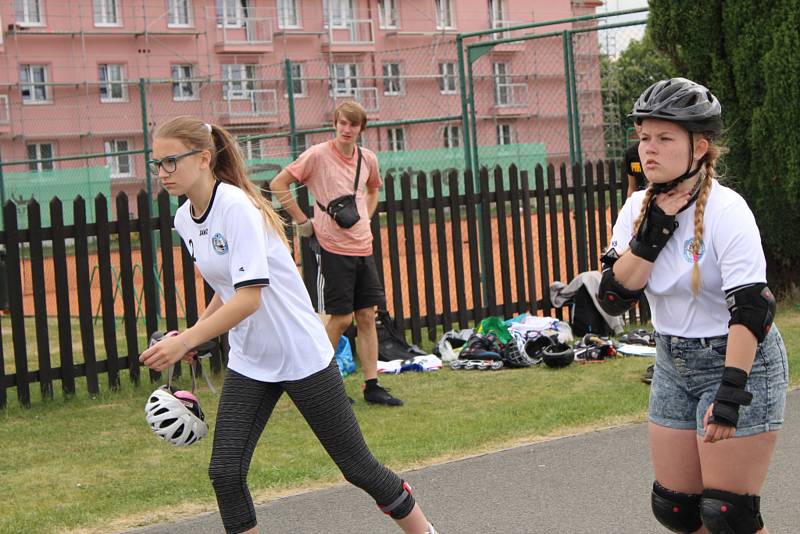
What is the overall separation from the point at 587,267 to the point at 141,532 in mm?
7264

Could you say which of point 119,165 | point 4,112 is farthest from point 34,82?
point 119,165

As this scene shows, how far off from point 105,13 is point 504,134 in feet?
56.0

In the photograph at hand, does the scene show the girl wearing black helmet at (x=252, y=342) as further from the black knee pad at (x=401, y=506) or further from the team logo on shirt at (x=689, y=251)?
the team logo on shirt at (x=689, y=251)

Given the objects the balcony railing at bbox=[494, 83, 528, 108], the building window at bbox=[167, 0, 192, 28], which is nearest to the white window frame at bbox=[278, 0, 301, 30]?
the building window at bbox=[167, 0, 192, 28]

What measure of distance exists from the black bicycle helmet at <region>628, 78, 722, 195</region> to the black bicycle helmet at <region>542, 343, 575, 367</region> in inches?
233

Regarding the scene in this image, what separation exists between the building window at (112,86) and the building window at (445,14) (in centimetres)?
1465

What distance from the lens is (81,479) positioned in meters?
6.82

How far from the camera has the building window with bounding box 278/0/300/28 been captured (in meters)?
50.7

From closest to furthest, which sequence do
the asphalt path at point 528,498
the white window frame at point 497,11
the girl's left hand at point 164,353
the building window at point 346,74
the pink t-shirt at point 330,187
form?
the girl's left hand at point 164,353 < the asphalt path at point 528,498 < the pink t-shirt at point 330,187 < the building window at point 346,74 < the white window frame at point 497,11

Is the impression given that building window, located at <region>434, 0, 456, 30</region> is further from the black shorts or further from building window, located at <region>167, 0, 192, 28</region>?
the black shorts

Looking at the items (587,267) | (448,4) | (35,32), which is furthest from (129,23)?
(587,267)

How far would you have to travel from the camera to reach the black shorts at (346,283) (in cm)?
847

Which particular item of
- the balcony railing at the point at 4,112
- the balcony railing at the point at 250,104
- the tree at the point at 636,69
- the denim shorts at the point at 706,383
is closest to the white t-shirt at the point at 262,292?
the denim shorts at the point at 706,383

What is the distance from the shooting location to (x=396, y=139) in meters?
41.9
